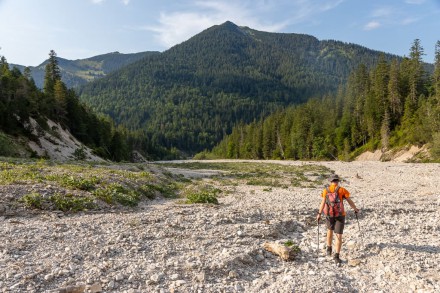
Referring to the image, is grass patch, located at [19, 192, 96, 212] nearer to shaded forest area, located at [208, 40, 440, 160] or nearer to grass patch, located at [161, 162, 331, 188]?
grass patch, located at [161, 162, 331, 188]

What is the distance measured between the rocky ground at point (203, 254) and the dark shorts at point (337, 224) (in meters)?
1.01

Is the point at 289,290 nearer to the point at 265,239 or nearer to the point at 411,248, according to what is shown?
the point at 265,239

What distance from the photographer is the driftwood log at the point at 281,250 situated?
400 inches

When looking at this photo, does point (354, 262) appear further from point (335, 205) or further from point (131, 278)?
point (131, 278)

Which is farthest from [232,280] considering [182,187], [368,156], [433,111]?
[368,156]

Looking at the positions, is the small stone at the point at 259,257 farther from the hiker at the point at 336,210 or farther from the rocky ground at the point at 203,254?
the hiker at the point at 336,210

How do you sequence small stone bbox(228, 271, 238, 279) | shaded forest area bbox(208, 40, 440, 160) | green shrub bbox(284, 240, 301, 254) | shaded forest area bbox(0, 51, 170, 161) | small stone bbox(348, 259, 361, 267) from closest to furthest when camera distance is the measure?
small stone bbox(228, 271, 238, 279), small stone bbox(348, 259, 361, 267), green shrub bbox(284, 240, 301, 254), shaded forest area bbox(0, 51, 170, 161), shaded forest area bbox(208, 40, 440, 160)

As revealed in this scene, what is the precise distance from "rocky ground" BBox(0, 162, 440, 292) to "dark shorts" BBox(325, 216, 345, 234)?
1005mm

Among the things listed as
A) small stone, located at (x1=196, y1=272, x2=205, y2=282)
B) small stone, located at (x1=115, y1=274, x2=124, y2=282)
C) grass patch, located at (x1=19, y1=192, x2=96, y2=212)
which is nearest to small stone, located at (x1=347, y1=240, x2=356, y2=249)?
small stone, located at (x1=196, y1=272, x2=205, y2=282)

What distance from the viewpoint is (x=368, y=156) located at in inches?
3324

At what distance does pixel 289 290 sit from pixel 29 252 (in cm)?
748

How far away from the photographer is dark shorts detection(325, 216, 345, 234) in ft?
33.3

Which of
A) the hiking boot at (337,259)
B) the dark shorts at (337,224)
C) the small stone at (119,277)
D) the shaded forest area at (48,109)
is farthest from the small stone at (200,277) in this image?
the shaded forest area at (48,109)

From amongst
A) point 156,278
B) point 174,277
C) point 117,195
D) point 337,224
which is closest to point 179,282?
point 174,277
